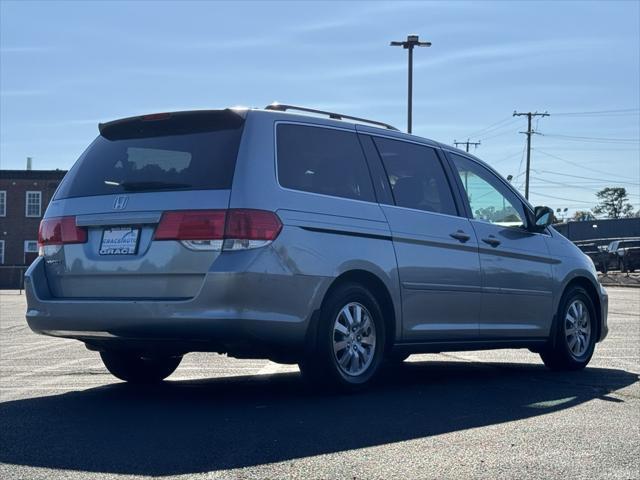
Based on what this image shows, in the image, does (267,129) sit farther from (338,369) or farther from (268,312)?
(338,369)

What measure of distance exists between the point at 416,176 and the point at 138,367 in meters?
2.69

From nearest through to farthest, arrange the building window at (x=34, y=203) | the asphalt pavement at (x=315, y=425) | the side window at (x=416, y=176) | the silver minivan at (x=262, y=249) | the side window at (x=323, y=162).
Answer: the asphalt pavement at (x=315, y=425)
the silver minivan at (x=262, y=249)
the side window at (x=323, y=162)
the side window at (x=416, y=176)
the building window at (x=34, y=203)

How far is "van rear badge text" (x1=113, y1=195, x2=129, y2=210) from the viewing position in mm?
6594

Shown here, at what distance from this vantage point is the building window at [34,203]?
2404 inches

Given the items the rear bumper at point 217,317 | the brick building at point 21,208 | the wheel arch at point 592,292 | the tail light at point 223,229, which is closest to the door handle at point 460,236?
the rear bumper at point 217,317

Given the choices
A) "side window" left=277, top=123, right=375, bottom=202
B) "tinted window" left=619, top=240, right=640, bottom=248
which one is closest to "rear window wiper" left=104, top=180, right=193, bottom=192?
"side window" left=277, top=123, right=375, bottom=202

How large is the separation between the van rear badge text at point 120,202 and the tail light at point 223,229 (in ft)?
1.50

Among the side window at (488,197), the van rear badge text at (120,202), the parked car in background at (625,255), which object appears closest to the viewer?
the van rear badge text at (120,202)

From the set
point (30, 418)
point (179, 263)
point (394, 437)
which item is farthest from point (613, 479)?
point (30, 418)

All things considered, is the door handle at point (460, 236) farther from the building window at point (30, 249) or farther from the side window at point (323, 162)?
the building window at point (30, 249)

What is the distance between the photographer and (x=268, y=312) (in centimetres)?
627

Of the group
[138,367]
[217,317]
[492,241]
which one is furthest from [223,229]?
[492,241]

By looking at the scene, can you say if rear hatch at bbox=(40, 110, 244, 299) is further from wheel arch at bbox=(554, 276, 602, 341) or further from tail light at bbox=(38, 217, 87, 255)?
wheel arch at bbox=(554, 276, 602, 341)

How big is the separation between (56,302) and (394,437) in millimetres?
2696
